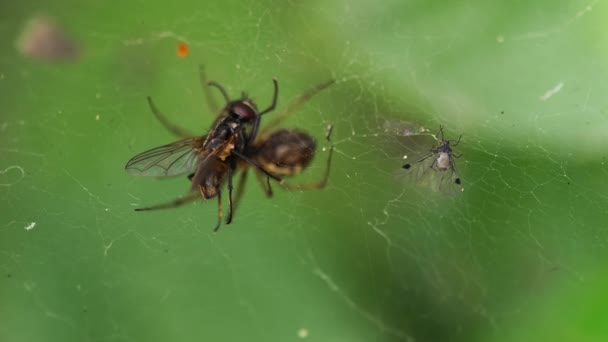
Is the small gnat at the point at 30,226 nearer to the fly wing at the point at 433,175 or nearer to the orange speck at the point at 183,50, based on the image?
the orange speck at the point at 183,50

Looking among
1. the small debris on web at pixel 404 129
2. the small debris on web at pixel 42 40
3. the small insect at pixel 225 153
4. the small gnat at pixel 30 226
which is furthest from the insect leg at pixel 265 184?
the small debris on web at pixel 42 40

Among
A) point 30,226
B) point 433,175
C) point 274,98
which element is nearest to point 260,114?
point 274,98

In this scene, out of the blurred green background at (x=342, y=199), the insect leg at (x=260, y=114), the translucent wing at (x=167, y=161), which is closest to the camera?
the blurred green background at (x=342, y=199)

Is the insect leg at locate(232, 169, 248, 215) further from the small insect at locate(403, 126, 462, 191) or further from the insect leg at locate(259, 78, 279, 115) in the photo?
the small insect at locate(403, 126, 462, 191)

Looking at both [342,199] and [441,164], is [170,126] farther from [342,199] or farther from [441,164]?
[441,164]

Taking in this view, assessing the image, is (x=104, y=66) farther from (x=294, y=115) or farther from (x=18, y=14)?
(x=294, y=115)

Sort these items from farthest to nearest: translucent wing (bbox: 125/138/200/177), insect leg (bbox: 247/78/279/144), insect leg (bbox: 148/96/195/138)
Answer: insect leg (bbox: 148/96/195/138) → insect leg (bbox: 247/78/279/144) → translucent wing (bbox: 125/138/200/177)

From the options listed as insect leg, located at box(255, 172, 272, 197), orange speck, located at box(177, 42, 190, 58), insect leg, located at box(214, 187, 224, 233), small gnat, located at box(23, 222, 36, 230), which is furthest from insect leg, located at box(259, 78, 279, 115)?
small gnat, located at box(23, 222, 36, 230)
